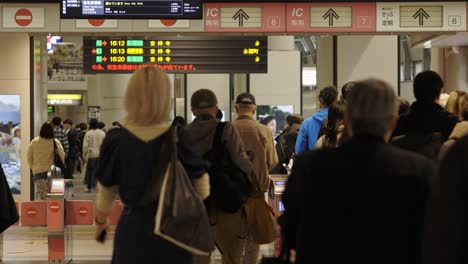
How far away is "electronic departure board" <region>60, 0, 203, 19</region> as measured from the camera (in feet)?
34.2

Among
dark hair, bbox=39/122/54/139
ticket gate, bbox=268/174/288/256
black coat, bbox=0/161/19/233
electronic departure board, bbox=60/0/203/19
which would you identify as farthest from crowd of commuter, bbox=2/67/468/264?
dark hair, bbox=39/122/54/139

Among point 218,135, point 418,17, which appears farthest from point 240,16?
point 218,135

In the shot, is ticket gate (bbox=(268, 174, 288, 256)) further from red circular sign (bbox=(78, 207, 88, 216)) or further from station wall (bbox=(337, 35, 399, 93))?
station wall (bbox=(337, 35, 399, 93))

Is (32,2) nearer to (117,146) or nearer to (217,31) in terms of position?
(217,31)

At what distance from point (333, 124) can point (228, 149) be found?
867 mm

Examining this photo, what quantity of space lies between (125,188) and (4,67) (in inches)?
351

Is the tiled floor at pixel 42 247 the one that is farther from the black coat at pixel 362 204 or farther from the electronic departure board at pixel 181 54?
the black coat at pixel 362 204

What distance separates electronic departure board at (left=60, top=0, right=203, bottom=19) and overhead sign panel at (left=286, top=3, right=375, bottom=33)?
4.45 ft

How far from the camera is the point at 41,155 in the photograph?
459 inches

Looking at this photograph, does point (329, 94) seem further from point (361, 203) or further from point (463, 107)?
point (361, 203)

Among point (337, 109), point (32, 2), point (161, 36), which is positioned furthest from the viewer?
point (161, 36)

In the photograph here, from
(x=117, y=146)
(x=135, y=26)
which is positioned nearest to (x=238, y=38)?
(x=135, y=26)

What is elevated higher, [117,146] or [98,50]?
[98,50]

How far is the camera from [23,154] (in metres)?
12.5
